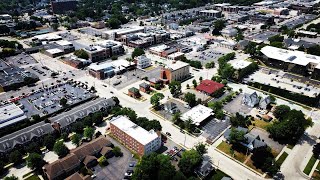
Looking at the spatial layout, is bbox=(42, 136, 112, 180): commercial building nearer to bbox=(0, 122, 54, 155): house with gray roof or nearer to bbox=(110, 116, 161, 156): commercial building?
bbox=(110, 116, 161, 156): commercial building

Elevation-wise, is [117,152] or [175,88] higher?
[175,88]

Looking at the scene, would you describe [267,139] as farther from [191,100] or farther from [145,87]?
[145,87]

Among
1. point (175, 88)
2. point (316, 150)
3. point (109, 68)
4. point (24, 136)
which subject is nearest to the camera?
point (316, 150)

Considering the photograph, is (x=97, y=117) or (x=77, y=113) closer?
(x=97, y=117)

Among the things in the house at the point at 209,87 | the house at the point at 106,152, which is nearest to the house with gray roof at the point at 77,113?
the house at the point at 106,152

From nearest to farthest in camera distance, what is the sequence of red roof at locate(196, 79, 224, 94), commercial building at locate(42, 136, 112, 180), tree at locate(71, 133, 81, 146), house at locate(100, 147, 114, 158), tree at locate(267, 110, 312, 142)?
1. commercial building at locate(42, 136, 112, 180)
2. house at locate(100, 147, 114, 158)
3. tree at locate(71, 133, 81, 146)
4. tree at locate(267, 110, 312, 142)
5. red roof at locate(196, 79, 224, 94)

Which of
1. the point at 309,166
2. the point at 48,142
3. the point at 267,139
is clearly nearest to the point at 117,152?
the point at 48,142

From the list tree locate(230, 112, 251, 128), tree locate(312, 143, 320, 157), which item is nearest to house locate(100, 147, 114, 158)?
tree locate(230, 112, 251, 128)
